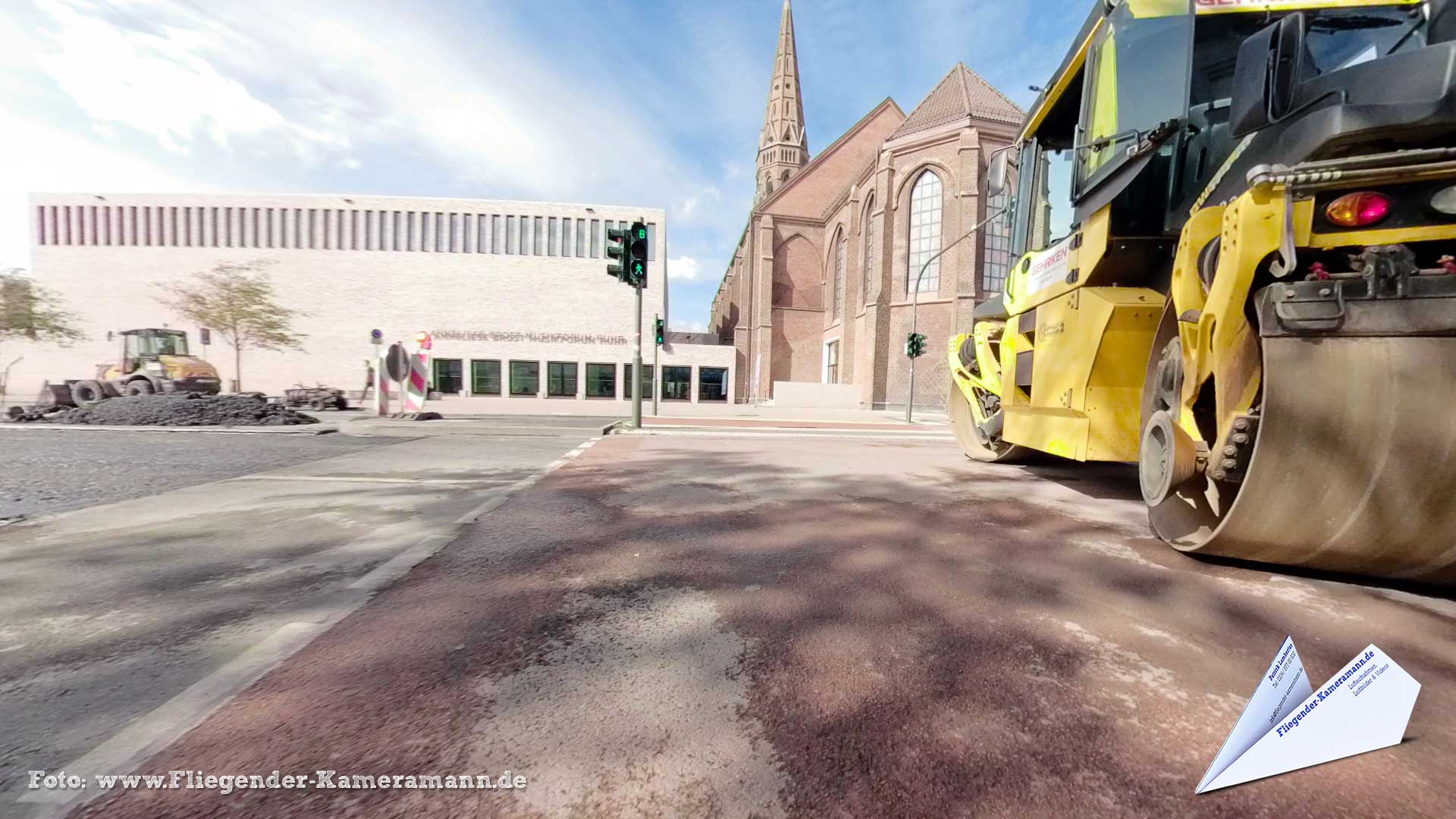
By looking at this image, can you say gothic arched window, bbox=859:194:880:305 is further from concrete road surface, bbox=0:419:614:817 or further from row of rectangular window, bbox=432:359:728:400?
concrete road surface, bbox=0:419:614:817

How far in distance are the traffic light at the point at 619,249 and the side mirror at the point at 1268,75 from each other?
9.23 meters

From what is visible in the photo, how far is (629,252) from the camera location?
1078cm

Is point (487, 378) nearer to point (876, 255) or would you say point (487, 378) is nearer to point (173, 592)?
point (876, 255)

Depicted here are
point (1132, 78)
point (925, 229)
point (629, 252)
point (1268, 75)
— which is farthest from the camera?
point (925, 229)

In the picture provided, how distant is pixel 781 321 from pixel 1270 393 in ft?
119

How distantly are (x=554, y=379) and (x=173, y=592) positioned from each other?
31.4 meters

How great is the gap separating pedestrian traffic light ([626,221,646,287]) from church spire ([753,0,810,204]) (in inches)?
1652

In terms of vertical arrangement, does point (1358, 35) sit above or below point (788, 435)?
above

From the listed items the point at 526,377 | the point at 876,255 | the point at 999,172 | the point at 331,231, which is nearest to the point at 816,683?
the point at 999,172

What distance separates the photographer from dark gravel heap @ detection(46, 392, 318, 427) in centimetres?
1132

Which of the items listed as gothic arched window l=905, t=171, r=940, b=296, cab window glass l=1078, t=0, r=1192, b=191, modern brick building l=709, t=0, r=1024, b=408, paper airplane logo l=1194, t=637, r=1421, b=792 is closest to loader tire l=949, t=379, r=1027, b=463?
cab window glass l=1078, t=0, r=1192, b=191

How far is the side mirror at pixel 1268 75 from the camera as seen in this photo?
7.06 ft

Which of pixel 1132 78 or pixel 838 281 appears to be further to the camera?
pixel 838 281

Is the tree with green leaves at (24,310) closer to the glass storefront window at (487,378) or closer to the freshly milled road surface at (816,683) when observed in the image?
the glass storefront window at (487,378)
